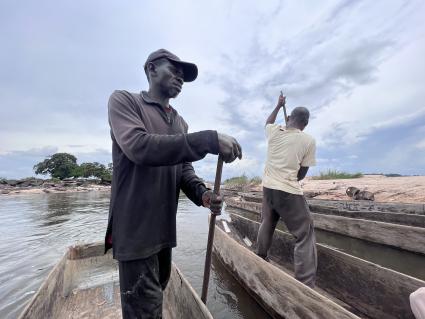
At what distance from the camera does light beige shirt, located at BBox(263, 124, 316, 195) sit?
327 centimetres

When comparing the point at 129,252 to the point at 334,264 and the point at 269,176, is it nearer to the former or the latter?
the point at 269,176

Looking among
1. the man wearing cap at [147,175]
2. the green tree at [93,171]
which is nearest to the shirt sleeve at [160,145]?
the man wearing cap at [147,175]

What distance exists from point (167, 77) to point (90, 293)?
10.3ft

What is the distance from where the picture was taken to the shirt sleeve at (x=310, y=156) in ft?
11.1

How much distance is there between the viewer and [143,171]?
4.90ft

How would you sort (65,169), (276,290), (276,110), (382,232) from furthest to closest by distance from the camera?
(65,169) → (382,232) → (276,110) → (276,290)

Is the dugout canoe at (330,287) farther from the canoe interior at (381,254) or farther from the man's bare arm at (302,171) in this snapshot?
the canoe interior at (381,254)

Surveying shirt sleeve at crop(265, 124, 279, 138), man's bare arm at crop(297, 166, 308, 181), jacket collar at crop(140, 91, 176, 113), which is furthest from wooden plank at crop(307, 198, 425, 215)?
jacket collar at crop(140, 91, 176, 113)

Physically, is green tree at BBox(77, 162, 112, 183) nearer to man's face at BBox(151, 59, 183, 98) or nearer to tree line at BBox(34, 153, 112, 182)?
tree line at BBox(34, 153, 112, 182)

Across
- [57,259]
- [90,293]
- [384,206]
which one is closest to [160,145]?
[90,293]

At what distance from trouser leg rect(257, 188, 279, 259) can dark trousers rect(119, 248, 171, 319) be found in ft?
7.20

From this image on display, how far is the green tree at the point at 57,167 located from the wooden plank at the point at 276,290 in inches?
2230

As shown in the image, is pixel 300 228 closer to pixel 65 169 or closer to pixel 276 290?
pixel 276 290

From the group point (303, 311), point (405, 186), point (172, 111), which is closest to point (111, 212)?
point (172, 111)
